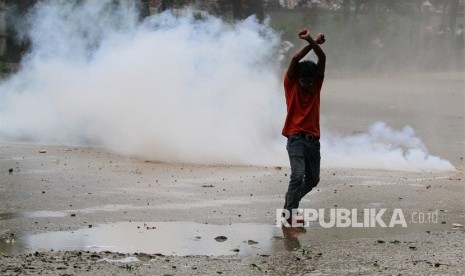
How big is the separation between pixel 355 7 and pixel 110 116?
84.2ft

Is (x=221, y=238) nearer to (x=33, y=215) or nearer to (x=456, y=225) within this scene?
(x=33, y=215)

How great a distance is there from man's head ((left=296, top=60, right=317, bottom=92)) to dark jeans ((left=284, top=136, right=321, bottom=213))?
46 centimetres

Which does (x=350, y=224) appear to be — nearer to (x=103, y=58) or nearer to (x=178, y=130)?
(x=178, y=130)

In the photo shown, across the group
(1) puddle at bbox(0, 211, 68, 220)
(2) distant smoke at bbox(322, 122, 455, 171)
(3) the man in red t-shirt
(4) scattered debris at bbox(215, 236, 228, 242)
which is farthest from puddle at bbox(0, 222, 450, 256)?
(2) distant smoke at bbox(322, 122, 455, 171)

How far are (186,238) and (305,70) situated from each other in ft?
6.03

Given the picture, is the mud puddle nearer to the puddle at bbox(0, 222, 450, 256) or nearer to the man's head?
the puddle at bbox(0, 222, 450, 256)

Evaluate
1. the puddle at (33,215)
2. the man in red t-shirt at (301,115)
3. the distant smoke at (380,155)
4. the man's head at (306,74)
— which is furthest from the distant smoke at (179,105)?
the man's head at (306,74)

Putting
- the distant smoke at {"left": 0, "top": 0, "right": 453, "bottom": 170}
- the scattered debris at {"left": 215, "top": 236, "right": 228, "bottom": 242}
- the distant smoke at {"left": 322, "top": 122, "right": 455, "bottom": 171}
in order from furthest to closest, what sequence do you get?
the distant smoke at {"left": 0, "top": 0, "right": 453, "bottom": 170}, the distant smoke at {"left": 322, "top": 122, "right": 455, "bottom": 171}, the scattered debris at {"left": 215, "top": 236, "right": 228, "bottom": 242}

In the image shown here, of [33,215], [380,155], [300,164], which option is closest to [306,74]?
[300,164]

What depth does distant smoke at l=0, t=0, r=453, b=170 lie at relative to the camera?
494 inches

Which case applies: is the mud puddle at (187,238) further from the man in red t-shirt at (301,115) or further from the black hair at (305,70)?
the black hair at (305,70)

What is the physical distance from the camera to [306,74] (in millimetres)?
8078

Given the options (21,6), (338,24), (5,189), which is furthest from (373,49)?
(5,189)

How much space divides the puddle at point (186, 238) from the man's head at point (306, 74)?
1.23 meters
